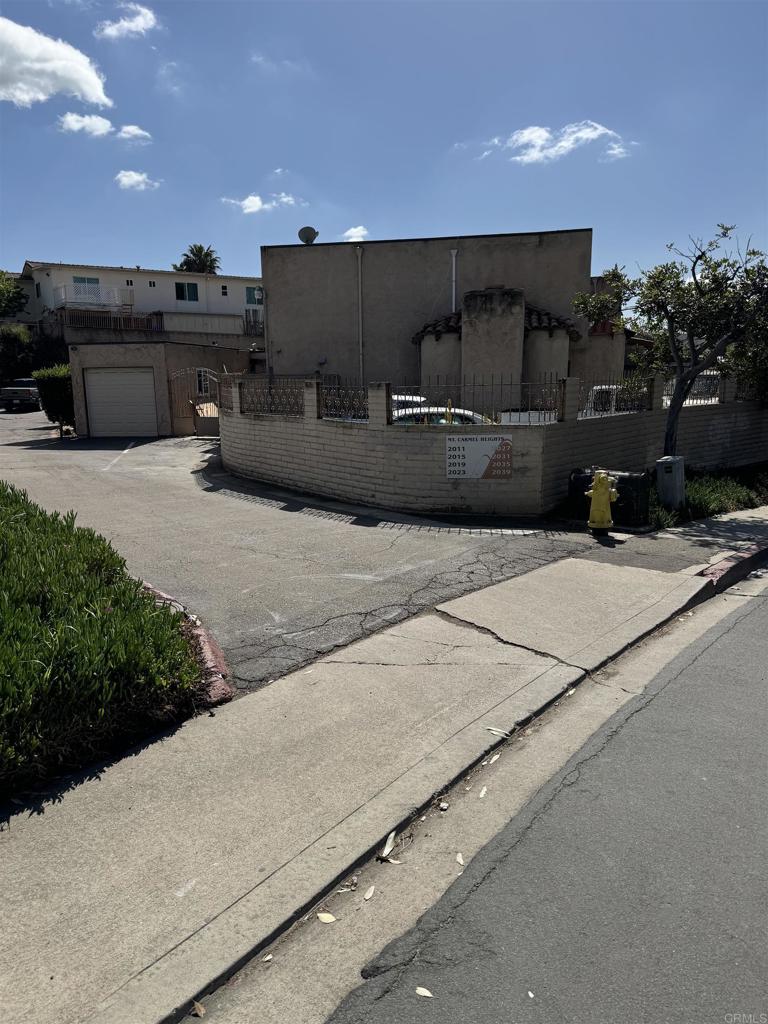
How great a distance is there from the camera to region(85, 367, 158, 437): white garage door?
22938 mm

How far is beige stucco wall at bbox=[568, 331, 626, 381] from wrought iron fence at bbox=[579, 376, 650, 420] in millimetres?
7392

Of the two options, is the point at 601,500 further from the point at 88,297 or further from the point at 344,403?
the point at 88,297

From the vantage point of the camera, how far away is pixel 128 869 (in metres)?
3.07

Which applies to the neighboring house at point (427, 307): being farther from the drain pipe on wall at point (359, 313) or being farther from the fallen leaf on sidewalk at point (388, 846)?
the fallen leaf on sidewalk at point (388, 846)

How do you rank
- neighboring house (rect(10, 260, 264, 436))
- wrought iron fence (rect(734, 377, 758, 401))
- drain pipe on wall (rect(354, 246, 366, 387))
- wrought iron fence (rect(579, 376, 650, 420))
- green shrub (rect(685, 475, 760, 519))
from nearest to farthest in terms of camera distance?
green shrub (rect(685, 475, 760, 519)) < wrought iron fence (rect(579, 376, 650, 420)) < wrought iron fence (rect(734, 377, 758, 401)) < drain pipe on wall (rect(354, 246, 366, 387)) < neighboring house (rect(10, 260, 264, 436))

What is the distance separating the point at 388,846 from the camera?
3.36 metres

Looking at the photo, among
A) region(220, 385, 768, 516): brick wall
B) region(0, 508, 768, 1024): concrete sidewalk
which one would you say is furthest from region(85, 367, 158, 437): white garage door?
region(0, 508, 768, 1024): concrete sidewalk

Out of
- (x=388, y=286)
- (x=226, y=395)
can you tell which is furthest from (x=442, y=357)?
(x=226, y=395)

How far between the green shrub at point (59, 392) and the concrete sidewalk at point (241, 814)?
21.5 meters

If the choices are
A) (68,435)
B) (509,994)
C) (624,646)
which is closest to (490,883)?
(509,994)

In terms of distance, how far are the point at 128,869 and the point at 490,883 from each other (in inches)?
64.1

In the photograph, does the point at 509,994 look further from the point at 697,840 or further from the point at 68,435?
the point at 68,435

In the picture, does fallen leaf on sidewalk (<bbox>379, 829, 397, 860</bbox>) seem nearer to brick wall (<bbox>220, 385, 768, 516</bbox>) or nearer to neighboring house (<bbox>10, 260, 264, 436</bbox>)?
brick wall (<bbox>220, 385, 768, 516</bbox>)

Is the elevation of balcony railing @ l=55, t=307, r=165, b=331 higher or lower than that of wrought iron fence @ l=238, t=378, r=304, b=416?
higher
